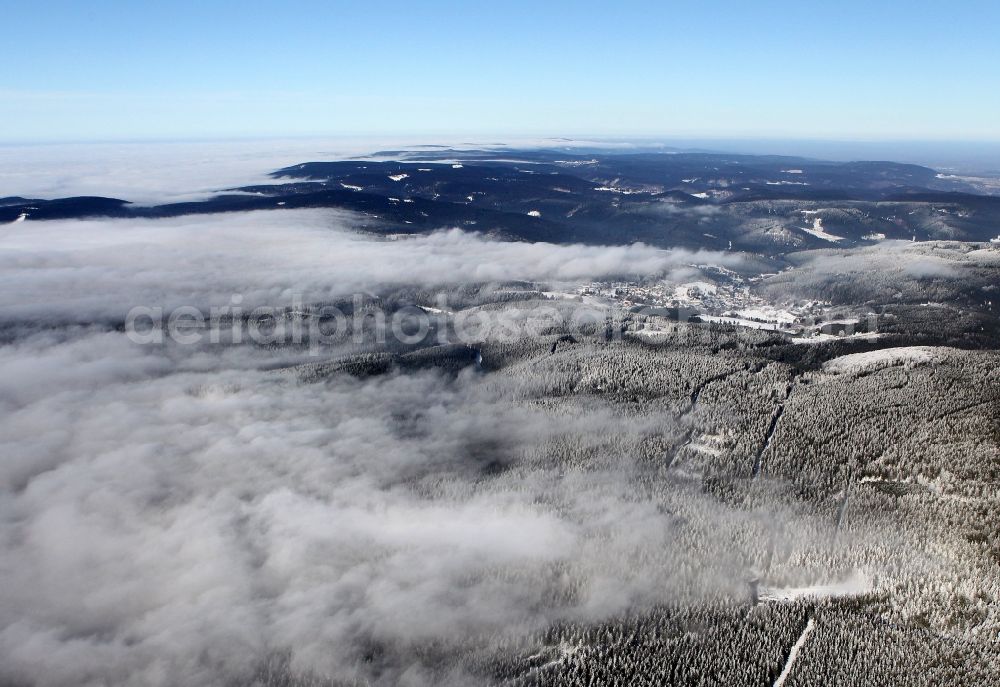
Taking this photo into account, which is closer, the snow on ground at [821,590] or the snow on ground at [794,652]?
the snow on ground at [794,652]

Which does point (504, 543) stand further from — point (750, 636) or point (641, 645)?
point (750, 636)

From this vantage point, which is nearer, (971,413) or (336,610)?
(336,610)

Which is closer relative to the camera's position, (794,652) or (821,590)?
(794,652)

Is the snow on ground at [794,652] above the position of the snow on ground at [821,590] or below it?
below

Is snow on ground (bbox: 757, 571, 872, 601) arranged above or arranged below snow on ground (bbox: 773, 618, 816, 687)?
above

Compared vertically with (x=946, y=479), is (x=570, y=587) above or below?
below

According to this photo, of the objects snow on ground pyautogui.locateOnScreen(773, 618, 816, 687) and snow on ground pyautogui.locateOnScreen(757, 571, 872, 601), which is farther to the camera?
snow on ground pyautogui.locateOnScreen(757, 571, 872, 601)

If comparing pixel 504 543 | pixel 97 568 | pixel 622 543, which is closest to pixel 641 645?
pixel 622 543

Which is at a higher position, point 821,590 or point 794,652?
point 821,590
